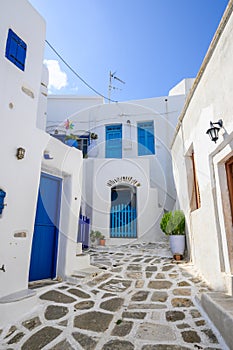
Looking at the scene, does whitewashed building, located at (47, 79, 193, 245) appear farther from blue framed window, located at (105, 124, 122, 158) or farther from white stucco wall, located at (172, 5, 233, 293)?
white stucco wall, located at (172, 5, 233, 293)

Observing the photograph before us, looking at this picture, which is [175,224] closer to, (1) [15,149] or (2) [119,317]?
(2) [119,317]

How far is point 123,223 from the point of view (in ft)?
30.9

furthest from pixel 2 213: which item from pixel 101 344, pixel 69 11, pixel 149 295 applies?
pixel 69 11

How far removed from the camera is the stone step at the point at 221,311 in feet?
6.62

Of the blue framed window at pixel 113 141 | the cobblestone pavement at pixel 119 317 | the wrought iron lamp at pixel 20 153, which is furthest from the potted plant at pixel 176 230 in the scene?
the blue framed window at pixel 113 141

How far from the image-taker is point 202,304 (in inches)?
114

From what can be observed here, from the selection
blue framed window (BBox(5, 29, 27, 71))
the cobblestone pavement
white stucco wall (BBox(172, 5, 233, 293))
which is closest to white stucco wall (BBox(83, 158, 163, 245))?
white stucco wall (BBox(172, 5, 233, 293))

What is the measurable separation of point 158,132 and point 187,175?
6482 mm

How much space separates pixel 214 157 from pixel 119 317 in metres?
2.91

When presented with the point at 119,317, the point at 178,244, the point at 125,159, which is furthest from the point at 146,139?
the point at 119,317

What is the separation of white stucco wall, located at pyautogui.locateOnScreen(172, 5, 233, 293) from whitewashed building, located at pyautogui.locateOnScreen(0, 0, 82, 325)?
9.19 feet

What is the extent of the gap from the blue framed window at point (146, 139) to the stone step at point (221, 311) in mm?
9065

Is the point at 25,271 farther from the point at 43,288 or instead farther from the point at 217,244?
the point at 217,244

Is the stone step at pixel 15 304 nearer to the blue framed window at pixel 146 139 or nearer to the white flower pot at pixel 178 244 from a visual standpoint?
the white flower pot at pixel 178 244
